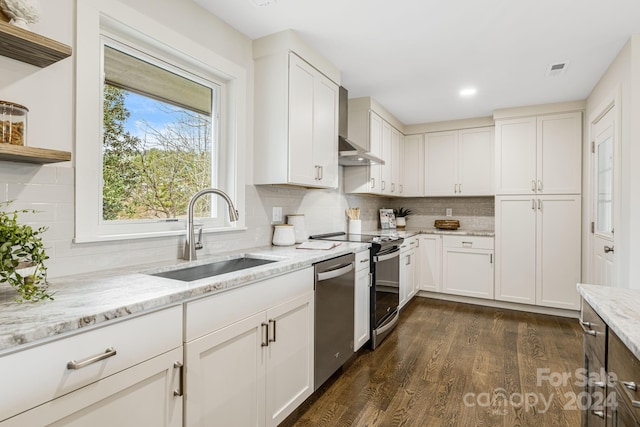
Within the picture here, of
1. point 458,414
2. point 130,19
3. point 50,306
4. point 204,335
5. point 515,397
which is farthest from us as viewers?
point 515,397

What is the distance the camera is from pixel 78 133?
147 cm

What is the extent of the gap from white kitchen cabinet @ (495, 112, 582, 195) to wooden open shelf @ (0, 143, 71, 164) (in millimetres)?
4278

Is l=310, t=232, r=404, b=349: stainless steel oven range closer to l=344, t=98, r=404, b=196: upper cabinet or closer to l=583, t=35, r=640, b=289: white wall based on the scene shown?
l=344, t=98, r=404, b=196: upper cabinet

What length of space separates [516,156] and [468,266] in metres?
1.46

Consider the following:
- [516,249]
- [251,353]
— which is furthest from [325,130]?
[516,249]

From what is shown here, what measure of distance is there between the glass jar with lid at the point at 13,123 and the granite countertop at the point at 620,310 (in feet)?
6.47

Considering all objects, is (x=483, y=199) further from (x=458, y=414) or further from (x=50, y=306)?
(x=50, y=306)

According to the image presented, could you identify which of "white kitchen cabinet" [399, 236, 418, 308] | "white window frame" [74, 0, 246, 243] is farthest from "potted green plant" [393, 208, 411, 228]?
"white window frame" [74, 0, 246, 243]

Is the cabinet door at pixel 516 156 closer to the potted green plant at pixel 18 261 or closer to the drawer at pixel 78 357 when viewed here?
the drawer at pixel 78 357

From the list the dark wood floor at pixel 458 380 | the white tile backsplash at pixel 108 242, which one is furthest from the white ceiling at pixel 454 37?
the dark wood floor at pixel 458 380

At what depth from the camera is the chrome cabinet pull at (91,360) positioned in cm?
91

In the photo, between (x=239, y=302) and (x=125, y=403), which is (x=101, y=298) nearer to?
(x=125, y=403)

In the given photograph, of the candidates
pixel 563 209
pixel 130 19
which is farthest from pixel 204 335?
pixel 563 209

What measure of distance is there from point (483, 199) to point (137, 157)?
14.5 ft
